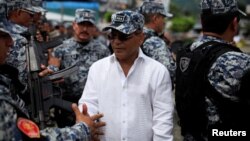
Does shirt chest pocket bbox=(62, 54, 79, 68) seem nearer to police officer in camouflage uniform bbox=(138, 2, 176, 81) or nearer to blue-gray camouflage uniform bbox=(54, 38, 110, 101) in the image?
blue-gray camouflage uniform bbox=(54, 38, 110, 101)

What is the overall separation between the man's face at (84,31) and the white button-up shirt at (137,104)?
209cm

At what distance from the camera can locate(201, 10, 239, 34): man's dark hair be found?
300 centimetres

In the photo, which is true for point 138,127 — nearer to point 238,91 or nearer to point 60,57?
point 238,91

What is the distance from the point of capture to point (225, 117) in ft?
9.30

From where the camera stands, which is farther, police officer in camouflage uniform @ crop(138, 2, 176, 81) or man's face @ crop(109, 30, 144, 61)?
police officer in camouflage uniform @ crop(138, 2, 176, 81)

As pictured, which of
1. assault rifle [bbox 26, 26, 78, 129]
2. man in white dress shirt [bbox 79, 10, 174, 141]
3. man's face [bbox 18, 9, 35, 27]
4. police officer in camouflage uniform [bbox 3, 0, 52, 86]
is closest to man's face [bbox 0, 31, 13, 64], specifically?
assault rifle [bbox 26, 26, 78, 129]

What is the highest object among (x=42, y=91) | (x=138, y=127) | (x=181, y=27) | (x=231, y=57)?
(x=231, y=57)

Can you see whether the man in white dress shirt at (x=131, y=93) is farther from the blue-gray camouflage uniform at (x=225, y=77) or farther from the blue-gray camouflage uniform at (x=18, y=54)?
the blue-gray camouflage uniform at (x=18, y=54)

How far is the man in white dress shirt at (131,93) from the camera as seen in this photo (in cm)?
305

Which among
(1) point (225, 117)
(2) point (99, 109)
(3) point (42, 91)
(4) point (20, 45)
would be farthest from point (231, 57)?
(4) point (20, 45)

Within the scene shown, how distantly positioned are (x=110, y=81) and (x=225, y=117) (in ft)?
2.82

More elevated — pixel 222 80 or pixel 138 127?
pixel 222 80

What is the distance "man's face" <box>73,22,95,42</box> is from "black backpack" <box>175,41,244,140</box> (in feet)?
7.18

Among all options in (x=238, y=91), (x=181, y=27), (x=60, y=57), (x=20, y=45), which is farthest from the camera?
(x=181, y=27)
